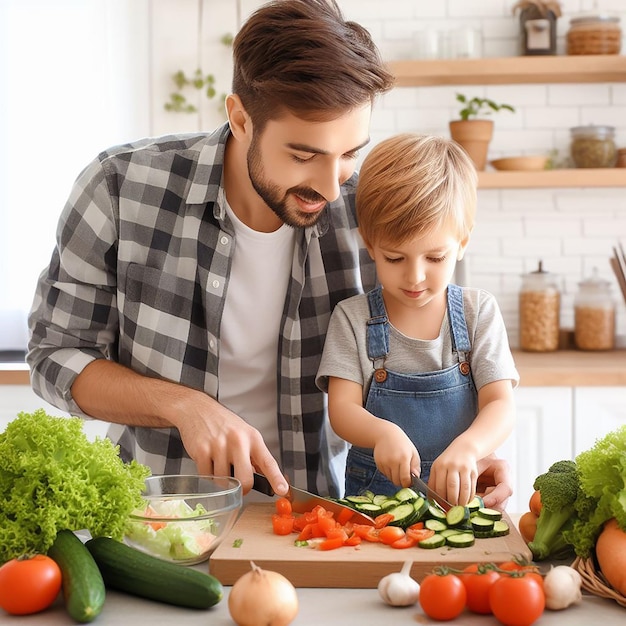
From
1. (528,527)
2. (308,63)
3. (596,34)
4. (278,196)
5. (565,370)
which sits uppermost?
(596,34)

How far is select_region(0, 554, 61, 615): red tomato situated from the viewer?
1.15 metres

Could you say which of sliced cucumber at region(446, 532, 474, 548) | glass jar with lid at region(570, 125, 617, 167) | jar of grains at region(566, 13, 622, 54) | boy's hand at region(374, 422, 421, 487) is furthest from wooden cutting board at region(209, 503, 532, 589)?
jar of grains at region(566, 13, 622, 54)

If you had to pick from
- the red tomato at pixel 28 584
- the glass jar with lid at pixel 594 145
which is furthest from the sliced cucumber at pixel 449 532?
the glass jar with lid at pixel 594 145

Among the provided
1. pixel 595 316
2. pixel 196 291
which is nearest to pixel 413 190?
pixel 196 291

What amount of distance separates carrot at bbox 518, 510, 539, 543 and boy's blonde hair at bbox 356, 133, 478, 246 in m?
0.56

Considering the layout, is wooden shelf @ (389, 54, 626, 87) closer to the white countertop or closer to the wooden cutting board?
the wooden cutting board

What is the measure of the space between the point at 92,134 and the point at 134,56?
0.38 m

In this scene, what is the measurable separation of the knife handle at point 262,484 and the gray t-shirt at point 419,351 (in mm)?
298

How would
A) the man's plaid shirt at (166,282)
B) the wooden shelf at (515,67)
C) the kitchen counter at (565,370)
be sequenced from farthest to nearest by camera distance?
the wooden shelf at (515,67) → the kitchen counter at (565,370) → the man's plaid shirt at (166,282)

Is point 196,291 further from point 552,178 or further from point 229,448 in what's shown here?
point 552,178

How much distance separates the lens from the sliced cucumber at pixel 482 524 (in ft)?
4.48

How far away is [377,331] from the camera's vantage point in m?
1.80

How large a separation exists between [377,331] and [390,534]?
55cm

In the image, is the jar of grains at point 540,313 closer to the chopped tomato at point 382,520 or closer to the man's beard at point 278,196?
the man's beard at point 278,196
